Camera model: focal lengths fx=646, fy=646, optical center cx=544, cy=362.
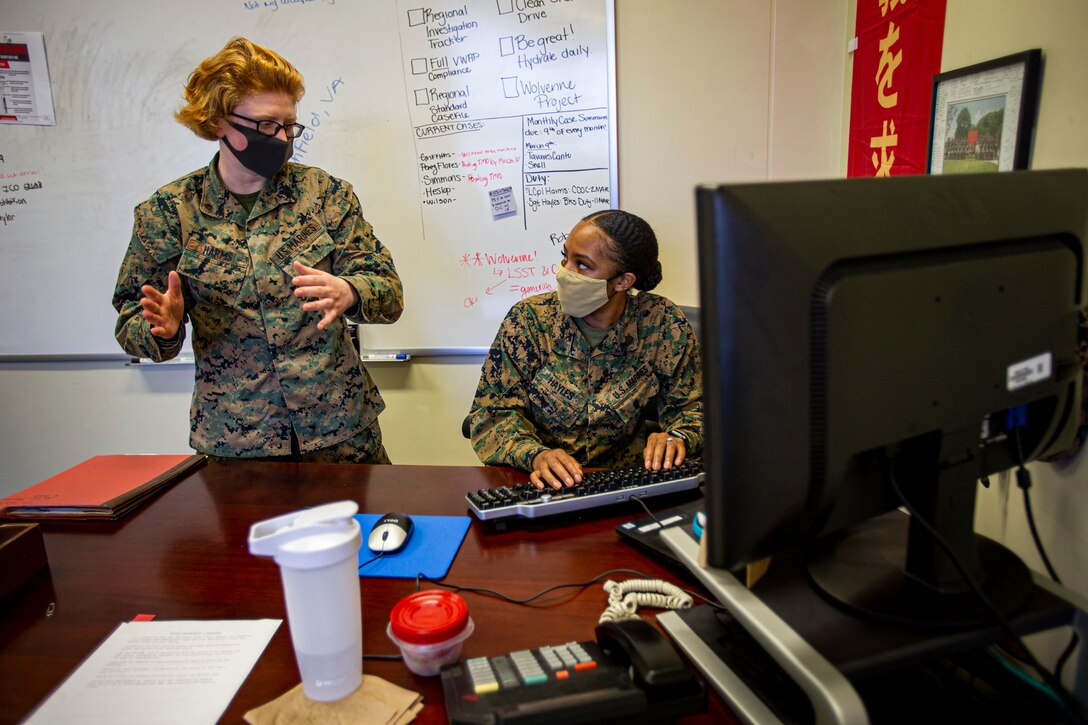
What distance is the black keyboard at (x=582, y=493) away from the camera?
1068 millimetres

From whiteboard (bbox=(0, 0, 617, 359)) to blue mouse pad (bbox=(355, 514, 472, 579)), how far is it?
4.65 feet

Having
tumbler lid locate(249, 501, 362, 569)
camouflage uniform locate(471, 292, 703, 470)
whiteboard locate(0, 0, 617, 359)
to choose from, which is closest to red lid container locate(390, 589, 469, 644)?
tumbler lid locate(249, 501, 362, 569)

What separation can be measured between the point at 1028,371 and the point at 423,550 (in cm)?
82

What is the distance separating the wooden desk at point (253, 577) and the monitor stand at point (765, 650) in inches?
1.2

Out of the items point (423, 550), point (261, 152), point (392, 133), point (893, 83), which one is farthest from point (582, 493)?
point (392, 133)

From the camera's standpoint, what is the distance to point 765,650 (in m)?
0.66

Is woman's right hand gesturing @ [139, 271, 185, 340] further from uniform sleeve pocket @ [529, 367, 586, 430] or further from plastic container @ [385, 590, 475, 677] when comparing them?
plastic container @ [385, 590, 475, 677]

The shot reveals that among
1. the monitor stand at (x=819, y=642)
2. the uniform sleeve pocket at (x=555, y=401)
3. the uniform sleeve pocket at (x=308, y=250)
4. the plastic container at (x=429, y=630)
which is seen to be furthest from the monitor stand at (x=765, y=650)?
the uniform sleeve pocket at (x=308, y=250)

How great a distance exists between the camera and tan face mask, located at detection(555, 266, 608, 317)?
4.93 feet

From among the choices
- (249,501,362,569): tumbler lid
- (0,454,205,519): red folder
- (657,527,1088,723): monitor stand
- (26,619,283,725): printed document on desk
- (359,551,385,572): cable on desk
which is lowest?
(26,619,283,725): printed document on desk

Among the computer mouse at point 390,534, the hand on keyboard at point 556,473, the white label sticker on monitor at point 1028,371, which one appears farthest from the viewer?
the hand on keyboard at point 556,473

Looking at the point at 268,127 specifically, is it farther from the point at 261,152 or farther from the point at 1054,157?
the point at 1054,157

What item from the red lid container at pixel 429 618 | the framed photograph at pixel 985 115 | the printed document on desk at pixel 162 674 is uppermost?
the framed photograph at pixel 985 115

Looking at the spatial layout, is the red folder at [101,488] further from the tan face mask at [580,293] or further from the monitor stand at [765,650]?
the monitor stand at [765,650]
